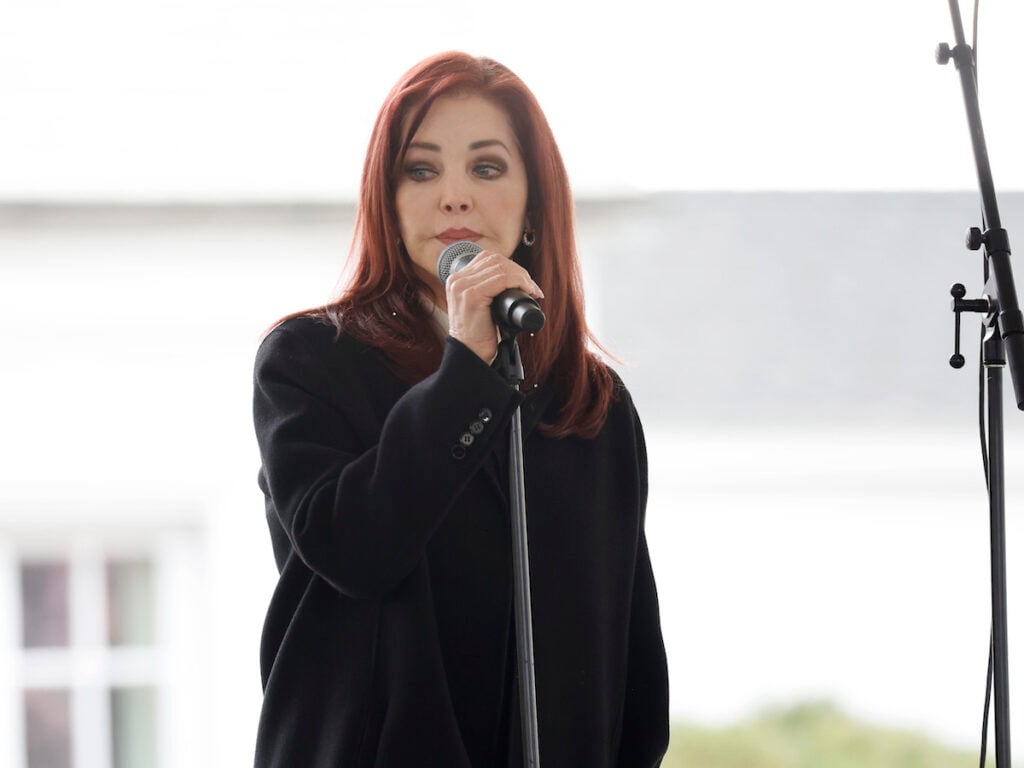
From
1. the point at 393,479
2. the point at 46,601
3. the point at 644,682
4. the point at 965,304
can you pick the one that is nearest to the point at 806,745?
the point at 46,601

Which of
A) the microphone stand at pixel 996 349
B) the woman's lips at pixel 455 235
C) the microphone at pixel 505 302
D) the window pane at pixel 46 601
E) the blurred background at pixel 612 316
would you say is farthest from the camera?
the window pane at pixel 46 601

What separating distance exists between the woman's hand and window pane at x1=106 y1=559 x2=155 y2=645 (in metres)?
2.91

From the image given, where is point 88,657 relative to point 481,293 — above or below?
below

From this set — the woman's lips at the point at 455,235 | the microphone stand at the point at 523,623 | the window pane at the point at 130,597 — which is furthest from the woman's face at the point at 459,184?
the window pane at the point at 130,597

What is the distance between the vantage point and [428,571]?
1448 mm

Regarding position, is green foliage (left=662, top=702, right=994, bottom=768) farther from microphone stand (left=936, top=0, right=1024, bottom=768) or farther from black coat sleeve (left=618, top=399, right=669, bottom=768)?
microphone stand (left=936, top=0, right=1024, bottom=768)

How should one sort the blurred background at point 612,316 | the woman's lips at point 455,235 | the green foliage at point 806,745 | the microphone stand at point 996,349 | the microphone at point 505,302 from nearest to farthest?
the microphone at point 505,302, the microphone stand at point 996,349, the woman's lips at point 455,235, the blurred background at point 612,316, the green foliage at point 806,745

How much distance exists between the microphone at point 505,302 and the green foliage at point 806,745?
2.63 m

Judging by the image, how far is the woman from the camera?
135 centimetres

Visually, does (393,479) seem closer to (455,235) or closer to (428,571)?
(428,571)

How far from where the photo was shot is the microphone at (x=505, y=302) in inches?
50.1

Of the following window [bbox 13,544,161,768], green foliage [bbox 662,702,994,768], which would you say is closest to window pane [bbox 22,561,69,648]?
window [bbox 13,544,161,768]

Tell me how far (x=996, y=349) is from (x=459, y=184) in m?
0.61

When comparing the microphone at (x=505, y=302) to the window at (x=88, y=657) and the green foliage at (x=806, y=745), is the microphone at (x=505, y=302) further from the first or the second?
the window at (x=88, y=657)
